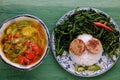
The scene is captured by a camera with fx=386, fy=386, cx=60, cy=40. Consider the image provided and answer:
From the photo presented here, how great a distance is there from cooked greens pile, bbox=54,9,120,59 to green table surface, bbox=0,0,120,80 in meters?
0.05

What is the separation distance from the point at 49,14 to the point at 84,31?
A: 0.60ft

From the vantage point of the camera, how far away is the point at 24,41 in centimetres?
162

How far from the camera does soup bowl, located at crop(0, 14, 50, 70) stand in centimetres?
162

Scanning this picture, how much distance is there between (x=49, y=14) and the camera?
5.85 ft

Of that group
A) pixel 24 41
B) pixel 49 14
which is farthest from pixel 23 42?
pixel 49 14

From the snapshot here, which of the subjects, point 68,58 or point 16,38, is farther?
point 68,58

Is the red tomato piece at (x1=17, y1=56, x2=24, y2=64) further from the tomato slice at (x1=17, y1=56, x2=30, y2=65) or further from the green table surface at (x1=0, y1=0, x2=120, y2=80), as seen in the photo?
the green table surface at (x1=0, y1=0, x2=120, y2=80)

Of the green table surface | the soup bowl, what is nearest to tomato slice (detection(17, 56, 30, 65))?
the soup bowl

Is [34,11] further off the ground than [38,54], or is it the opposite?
[34,11]

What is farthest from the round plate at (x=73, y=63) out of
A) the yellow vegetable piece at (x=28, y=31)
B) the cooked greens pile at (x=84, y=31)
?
the yellow vegetable piece at (x=28, y=31)

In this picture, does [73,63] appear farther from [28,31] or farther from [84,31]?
[28,31]

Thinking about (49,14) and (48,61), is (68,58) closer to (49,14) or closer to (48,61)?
(48,61)

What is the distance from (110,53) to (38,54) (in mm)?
333

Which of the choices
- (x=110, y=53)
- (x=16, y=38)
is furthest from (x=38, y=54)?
(x=110, y=53)
